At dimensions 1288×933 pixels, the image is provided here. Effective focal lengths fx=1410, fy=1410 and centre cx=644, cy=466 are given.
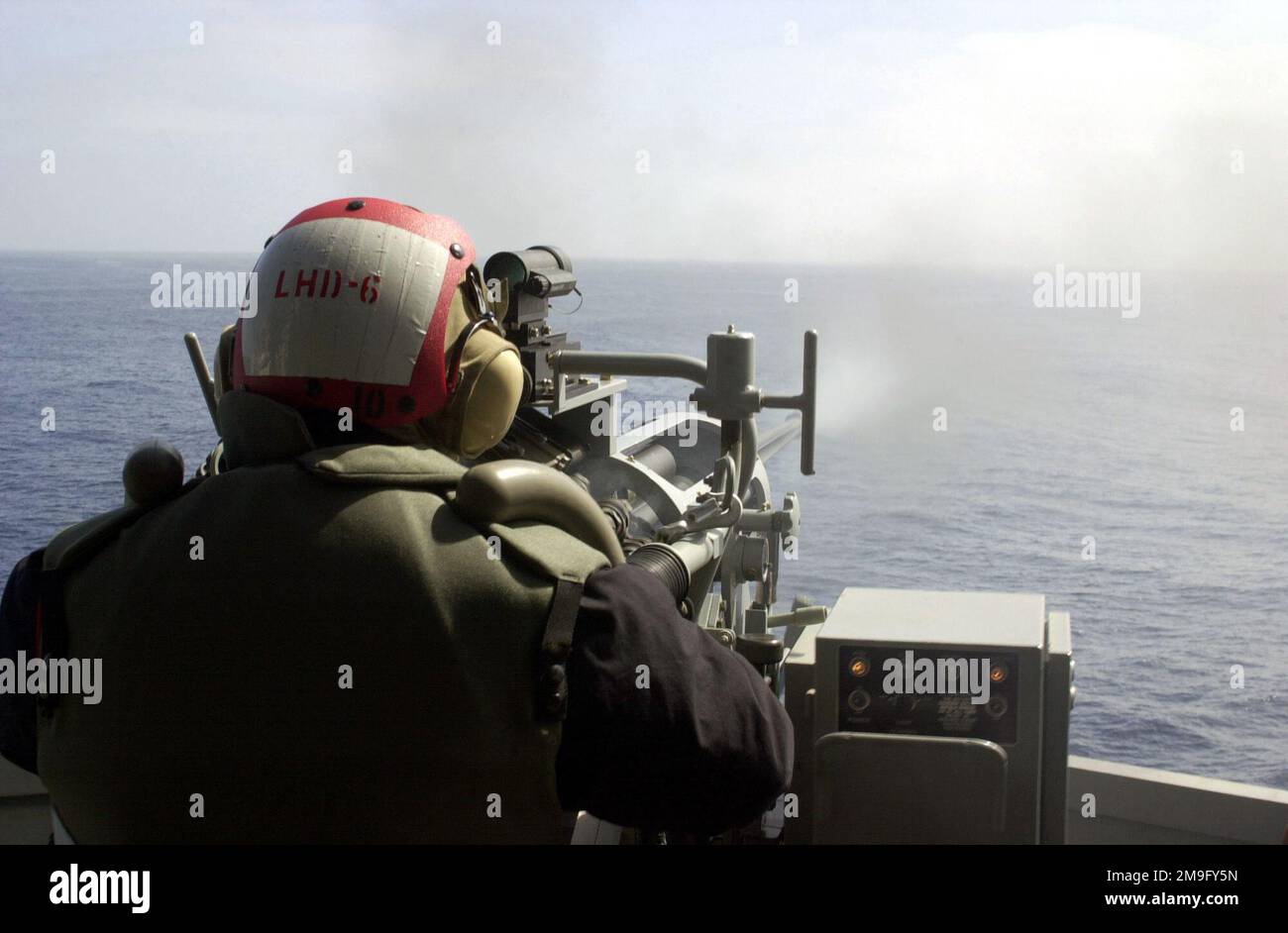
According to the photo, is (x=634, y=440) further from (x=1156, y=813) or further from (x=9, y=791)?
(x=9, y=791)

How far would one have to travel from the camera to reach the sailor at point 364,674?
1.60m

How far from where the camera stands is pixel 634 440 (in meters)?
3.85

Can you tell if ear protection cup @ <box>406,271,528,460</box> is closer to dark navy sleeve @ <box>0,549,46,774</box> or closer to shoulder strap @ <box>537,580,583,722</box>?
shoulder strap @ <box>537,580,583,722</box>

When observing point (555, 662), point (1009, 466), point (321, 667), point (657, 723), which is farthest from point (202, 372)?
point (1009, 466)

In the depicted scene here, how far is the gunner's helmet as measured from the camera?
1.77 meters

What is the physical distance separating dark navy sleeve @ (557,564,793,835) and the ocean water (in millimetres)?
8765

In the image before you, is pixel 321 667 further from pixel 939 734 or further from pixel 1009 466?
pixel 1009 466

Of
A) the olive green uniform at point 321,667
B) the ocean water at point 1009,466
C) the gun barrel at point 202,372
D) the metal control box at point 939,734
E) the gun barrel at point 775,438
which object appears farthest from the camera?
the ocean water at point 1009,466

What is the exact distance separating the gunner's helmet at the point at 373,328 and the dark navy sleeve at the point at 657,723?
355 millimetres

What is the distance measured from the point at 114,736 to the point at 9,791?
2.67m

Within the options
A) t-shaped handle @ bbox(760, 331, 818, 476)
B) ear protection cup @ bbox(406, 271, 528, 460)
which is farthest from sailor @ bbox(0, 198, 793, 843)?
t-shaped handle @ bbox(760, 331, 818, 476)

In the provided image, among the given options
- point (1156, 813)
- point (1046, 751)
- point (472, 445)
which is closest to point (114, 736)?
point (472, 445)

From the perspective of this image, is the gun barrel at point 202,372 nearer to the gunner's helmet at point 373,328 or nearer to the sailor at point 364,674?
the gunner's helmet at point 373,328

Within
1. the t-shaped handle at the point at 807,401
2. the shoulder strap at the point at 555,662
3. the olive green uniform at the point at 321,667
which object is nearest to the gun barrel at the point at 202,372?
the olive green uniform at the point at 321,667
